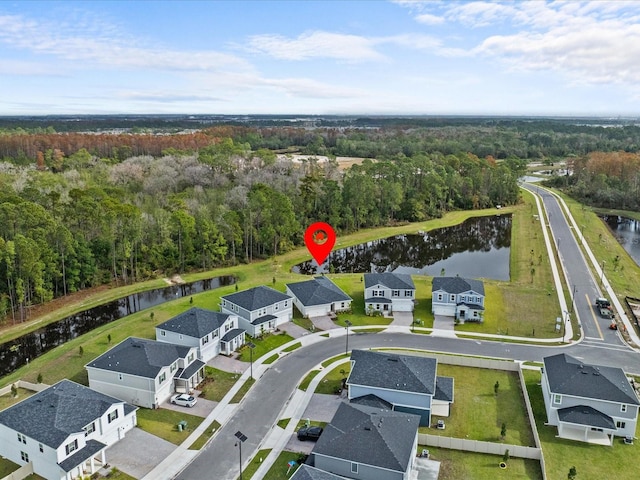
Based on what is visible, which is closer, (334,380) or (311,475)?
(311,475)

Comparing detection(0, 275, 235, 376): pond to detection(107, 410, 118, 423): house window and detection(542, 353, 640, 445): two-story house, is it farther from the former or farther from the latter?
detection(542, 353, 640, 445): two-story house

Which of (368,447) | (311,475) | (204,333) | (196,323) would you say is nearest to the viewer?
(311,475)

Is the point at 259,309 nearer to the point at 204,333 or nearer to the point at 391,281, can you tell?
the point at 204,333

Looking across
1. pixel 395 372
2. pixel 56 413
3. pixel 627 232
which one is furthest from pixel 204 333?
pixel 627 232

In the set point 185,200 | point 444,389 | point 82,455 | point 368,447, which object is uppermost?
point 185,200

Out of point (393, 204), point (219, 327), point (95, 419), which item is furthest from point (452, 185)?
point (95, 419)

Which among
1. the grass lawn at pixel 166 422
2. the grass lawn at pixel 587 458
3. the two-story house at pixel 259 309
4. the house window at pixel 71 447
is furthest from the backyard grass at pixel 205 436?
the grass lawn at pixel 587 458

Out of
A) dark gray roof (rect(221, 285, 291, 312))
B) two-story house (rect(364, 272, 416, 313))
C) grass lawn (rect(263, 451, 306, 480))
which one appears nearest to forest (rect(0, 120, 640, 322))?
dark gray roof (rect(221, 285, 291, 312))
